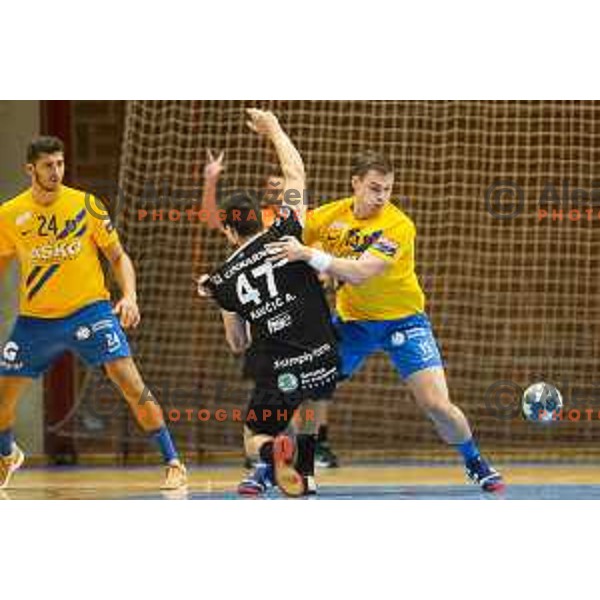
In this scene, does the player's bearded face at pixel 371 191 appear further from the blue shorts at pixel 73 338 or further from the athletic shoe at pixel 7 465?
the athletic shoe at pixel 7 465

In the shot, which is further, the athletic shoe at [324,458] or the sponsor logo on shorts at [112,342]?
the athletic shoe at [324,458]

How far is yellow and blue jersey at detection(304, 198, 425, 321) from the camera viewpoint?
9922mm

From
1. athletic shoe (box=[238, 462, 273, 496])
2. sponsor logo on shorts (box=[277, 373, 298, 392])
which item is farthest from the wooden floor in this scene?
sponsor logo on shorts (box=[277, 373, 298, 392])

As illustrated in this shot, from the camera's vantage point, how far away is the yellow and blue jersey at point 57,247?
33.2 feet

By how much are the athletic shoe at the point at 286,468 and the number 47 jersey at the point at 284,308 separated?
31cm

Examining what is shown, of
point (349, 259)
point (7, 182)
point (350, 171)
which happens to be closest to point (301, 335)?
point (349, 259)

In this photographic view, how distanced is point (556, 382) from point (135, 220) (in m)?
2.98

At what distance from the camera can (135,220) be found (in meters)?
12.8

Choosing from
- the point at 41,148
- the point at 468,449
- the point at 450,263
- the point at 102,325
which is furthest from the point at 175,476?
the point at 450,263

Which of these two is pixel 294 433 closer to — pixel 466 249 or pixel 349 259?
pixel 349 259

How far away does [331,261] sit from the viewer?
958 centimetres

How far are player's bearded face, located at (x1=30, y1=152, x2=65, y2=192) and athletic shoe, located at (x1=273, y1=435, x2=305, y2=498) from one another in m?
1.82

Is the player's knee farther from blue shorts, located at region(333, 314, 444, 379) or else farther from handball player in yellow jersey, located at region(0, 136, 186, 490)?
handball player in yellow jersey, located at region(0, 136, 186, 490)

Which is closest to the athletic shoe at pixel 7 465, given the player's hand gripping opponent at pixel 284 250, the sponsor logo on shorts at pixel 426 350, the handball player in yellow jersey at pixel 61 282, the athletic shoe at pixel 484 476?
the handball player in yellow jersey at pixel 61 282
